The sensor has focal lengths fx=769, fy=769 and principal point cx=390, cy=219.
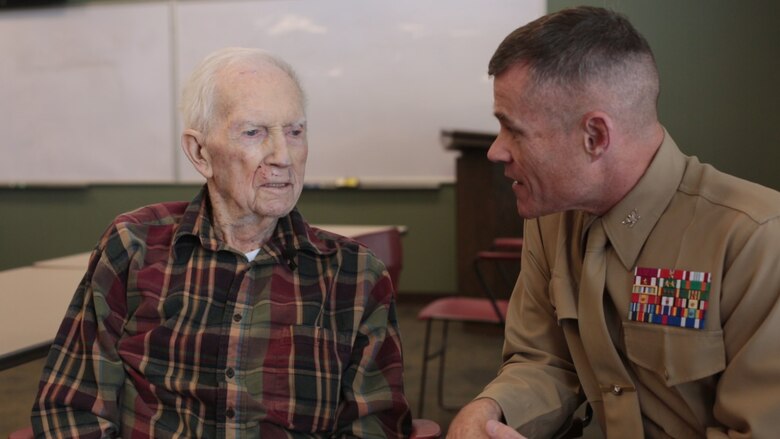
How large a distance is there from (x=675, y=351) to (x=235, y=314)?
2.48ft

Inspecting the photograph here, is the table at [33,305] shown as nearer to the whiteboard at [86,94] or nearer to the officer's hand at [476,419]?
the officer's hand at [476,419]

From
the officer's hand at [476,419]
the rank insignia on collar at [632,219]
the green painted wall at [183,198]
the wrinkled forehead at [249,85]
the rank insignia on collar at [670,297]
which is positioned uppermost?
the wrinkled forehead at [249,85]

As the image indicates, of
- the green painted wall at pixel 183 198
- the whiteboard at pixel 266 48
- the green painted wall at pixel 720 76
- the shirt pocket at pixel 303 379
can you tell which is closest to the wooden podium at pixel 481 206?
the whiteboard at pixel 266 48

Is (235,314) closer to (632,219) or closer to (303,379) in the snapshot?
(303,379)

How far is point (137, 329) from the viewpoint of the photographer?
4.64 feet

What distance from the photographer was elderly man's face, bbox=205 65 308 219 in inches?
56.3

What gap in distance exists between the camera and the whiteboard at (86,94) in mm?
5918

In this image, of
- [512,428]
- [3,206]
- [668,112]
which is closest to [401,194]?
[3,206]

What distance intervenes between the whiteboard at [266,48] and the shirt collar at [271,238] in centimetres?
366

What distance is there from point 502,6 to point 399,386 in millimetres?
4265

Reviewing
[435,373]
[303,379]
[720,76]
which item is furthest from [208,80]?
[435,373]

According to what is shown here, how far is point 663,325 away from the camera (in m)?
1.17

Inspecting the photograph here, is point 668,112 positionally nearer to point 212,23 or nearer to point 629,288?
point 629,288

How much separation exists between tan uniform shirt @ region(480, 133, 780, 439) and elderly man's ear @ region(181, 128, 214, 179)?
630 mm
